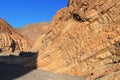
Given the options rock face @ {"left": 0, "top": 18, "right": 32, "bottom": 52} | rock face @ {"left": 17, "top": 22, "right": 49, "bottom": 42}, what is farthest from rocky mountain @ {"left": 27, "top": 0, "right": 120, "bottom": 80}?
rock face @ {"left": 17, "top": 22, "right": 49, "bottom": 42}

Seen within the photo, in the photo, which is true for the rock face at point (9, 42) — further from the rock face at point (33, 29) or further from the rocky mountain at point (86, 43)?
the rocky mountain at point (86, 43)

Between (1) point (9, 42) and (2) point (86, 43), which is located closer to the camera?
(2) point (86, 43)

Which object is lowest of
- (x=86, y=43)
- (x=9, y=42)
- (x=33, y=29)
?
(x=86, y=43)

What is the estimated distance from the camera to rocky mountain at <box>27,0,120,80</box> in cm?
2503

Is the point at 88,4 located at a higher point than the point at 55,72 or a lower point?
higher

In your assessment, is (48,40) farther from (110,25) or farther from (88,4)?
(110,25)

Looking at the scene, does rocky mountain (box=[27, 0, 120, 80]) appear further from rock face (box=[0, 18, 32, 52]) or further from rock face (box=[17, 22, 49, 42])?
rock face (box=[17, 22, 49, 42])

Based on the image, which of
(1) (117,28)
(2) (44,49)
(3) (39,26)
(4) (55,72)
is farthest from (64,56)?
(3) (39,26)

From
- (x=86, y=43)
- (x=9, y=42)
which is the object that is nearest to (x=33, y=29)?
(x=9, y=42)

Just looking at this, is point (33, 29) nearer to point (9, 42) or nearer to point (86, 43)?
point (9, 42)

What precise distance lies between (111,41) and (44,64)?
27.8 feet

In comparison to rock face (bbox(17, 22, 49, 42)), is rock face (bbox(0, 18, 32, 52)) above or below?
below

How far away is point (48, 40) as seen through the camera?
113ft

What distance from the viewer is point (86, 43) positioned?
2870cm
